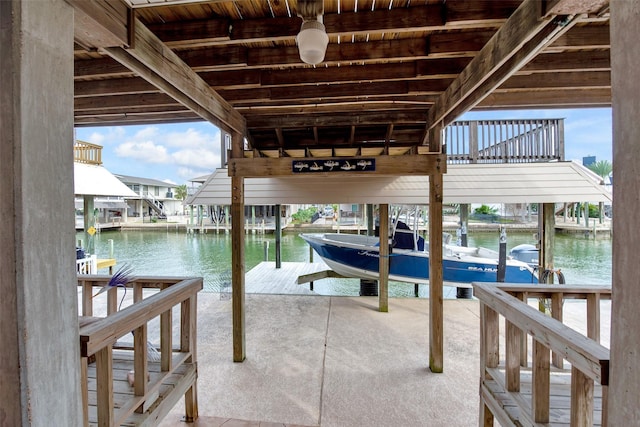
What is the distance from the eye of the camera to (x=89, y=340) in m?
1.34

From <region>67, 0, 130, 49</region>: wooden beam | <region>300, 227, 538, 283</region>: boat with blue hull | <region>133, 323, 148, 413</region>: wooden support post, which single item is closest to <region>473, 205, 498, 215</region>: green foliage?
<region>300, 227, 538, 283</region>: boat with blue hull

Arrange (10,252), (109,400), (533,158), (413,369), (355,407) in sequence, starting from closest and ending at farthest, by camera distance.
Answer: (10,252) → (109,400) → (355,407) → (413,369) → (533,158)

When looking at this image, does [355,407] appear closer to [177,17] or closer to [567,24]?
[567,24]

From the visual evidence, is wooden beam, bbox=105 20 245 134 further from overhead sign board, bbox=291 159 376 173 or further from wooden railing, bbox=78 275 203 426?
wooden railing, bbox=78 275 203 426

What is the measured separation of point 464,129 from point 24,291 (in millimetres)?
7310

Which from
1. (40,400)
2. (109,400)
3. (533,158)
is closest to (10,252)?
(40,400)

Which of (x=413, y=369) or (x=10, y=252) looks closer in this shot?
(x=10, y=252)

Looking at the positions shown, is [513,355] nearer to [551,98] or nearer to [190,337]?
[190,337]

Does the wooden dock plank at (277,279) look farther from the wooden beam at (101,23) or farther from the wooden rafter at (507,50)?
the wooden beam at (101,23)

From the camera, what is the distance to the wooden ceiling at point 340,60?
164 cm

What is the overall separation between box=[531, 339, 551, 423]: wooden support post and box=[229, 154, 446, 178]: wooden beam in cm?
197

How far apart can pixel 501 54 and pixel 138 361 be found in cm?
288

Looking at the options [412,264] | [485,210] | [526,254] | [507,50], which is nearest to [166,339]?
[507,50]

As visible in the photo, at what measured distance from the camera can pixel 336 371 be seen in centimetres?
315
